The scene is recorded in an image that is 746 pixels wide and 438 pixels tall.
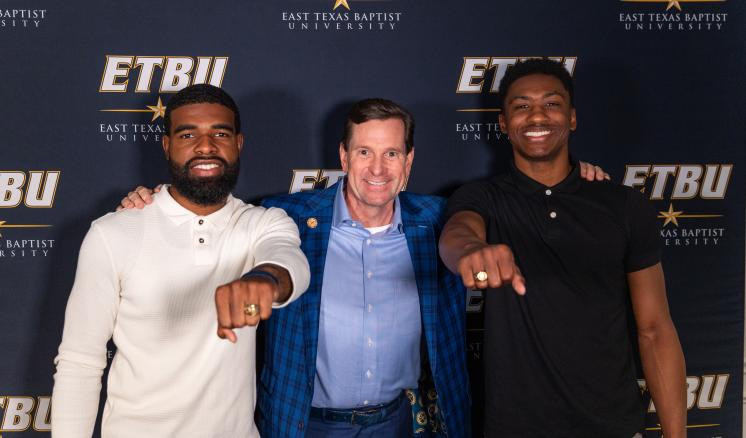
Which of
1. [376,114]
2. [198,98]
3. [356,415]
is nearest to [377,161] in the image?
[376,114]

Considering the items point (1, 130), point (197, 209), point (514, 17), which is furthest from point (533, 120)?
point (1, 130)

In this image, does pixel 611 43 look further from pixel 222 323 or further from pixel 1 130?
pixel 1 130

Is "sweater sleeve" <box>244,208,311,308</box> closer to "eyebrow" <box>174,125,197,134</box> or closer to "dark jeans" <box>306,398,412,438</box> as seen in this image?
"eyebrow" <box>174,125,197,134</box>

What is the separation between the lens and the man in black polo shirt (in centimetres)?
176

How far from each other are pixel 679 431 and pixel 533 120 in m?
1.04

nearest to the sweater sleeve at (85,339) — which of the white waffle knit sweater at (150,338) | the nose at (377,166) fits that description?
the white waffle knit sweater at (150,338)

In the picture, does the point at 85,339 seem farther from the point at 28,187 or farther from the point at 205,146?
the point at 28,187

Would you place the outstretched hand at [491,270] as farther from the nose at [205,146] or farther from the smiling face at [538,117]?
the nose at [205,146]

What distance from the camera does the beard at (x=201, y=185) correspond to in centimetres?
169

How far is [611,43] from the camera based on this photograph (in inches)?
96.3

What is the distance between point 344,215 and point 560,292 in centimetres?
68

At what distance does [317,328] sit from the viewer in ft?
5.93

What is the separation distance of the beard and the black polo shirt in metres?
0.67

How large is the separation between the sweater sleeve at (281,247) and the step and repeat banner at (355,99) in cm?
68
